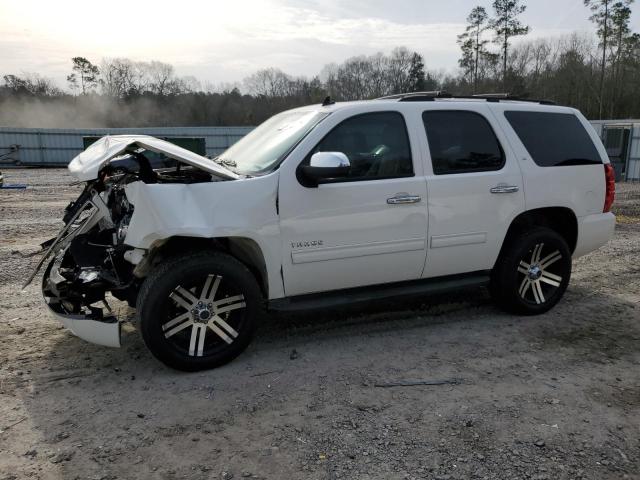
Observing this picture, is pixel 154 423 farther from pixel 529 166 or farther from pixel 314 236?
pixel 529 166

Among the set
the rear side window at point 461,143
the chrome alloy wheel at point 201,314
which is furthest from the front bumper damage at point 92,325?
the rear side window at point 461,143

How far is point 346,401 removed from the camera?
338cm

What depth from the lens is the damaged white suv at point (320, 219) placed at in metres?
3.63

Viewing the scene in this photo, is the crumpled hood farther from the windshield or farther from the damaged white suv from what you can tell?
the windshield

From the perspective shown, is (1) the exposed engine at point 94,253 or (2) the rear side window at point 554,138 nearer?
(1) the exposed engine at point 94,253

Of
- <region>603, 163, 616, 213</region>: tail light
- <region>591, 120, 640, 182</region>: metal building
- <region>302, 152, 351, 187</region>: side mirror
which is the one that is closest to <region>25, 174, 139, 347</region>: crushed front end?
<region>302, 152, 351, 187</region>: side mirror

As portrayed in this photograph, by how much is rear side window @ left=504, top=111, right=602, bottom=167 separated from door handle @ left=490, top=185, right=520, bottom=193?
0.40 meters

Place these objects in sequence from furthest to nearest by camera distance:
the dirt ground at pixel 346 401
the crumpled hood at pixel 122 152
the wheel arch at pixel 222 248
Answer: the wheel arch at pixel 222 248 < the crumpled hood at pixel 122 152 < the dirt ground at pixel 346 401

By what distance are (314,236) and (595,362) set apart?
96.4 inches

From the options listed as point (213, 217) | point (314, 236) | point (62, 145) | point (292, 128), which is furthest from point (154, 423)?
point (62, 145)

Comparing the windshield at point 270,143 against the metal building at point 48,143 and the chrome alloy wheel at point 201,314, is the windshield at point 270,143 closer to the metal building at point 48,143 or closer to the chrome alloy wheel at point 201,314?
the chrome alloy wheel at point 201,314

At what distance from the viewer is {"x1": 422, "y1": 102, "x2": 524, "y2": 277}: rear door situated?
4320mm

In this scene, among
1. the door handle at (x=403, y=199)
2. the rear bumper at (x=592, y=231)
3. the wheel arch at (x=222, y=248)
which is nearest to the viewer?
the wheel arch at (x=222, y=248)

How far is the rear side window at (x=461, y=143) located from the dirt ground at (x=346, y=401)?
1.49 meters
